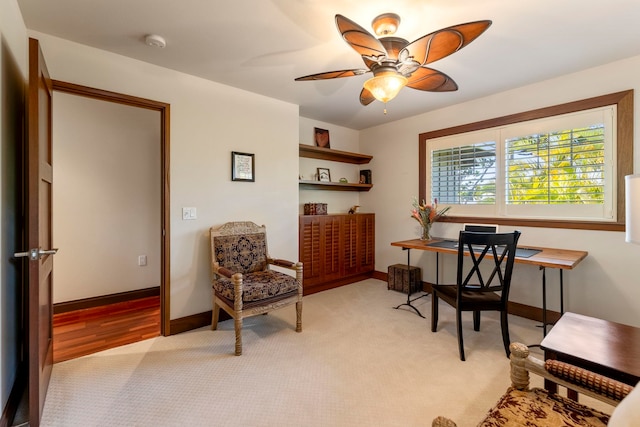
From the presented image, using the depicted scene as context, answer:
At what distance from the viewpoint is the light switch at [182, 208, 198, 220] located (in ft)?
9.10

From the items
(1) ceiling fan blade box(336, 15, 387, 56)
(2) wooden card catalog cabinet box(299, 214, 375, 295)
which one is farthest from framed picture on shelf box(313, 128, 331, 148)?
(1) ceiling fan blade box(336, 15, 387, 56)

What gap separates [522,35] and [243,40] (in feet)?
6.99

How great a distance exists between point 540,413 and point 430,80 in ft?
6.34

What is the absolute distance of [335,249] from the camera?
13.5 feet

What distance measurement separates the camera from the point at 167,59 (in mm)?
2498

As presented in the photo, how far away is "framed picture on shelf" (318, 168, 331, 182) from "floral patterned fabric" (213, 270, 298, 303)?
195 cm

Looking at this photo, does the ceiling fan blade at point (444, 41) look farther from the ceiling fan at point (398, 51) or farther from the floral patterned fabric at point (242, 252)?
the floral patterned fabric at point (242, 252)

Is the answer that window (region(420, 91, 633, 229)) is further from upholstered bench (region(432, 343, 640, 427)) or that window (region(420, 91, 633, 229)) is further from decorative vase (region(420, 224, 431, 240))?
upholstered bench (region(432, 343, 640, 427))

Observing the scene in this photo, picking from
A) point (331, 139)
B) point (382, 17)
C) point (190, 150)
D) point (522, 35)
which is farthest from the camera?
point (331, 139)

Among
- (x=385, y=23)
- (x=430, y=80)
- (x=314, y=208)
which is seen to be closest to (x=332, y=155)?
(x=314, y=208)

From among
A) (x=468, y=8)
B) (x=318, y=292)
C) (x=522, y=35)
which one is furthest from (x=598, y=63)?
(x=318, y=292)

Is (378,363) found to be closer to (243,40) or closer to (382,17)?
(382,17)

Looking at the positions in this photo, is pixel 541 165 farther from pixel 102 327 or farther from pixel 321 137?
pixel 102 327

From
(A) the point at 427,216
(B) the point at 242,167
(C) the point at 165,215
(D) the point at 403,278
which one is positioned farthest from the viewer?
(D) the point at 403,278
